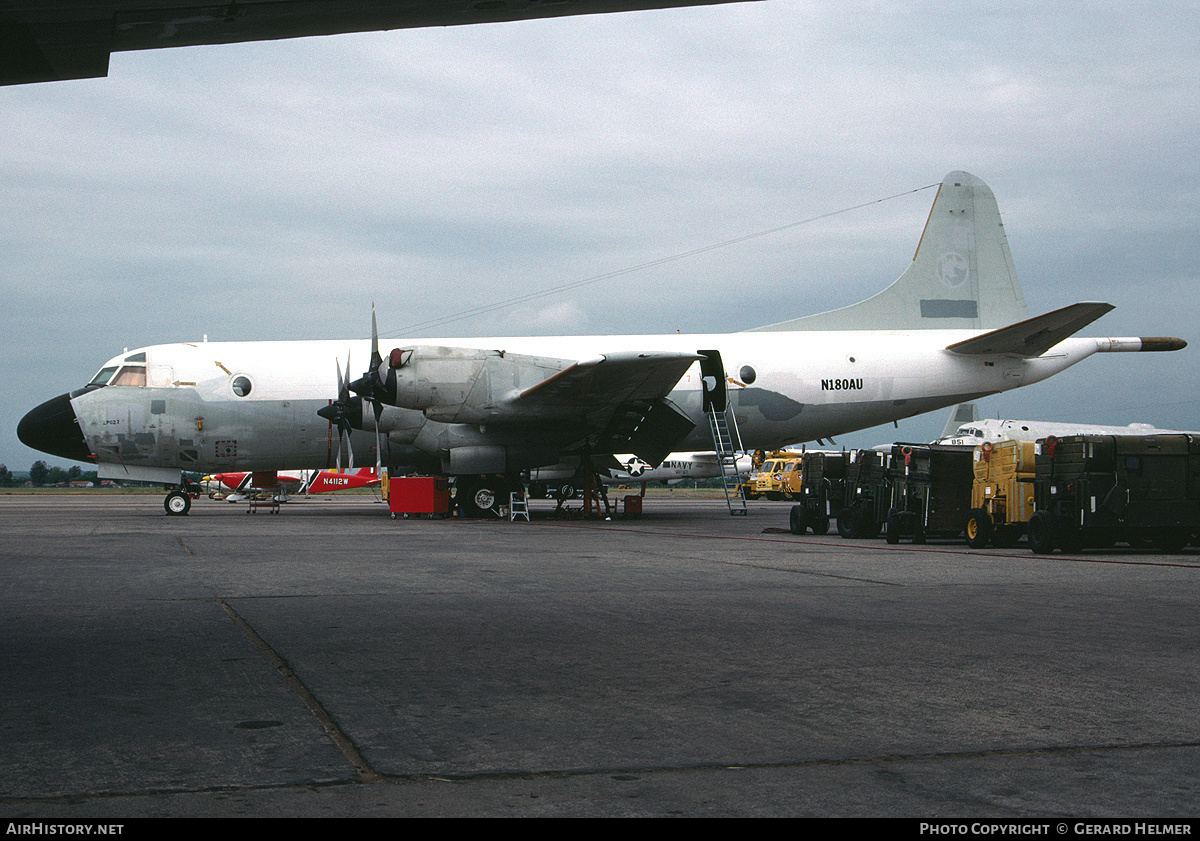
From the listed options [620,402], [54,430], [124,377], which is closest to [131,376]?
[124,377]

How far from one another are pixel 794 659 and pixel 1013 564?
7.56 metres

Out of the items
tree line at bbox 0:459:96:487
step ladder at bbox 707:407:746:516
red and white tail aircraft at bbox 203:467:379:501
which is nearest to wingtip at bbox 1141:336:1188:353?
step ladder at bbox 707:407:746:516

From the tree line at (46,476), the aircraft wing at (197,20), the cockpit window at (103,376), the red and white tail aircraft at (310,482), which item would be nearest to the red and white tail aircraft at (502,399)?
the cockpit window at (103,376)

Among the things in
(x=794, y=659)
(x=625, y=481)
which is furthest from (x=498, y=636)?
(x=625, y=481)

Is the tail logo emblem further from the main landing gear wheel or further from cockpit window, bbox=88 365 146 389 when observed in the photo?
cockpit window, bbox=88 365 146 389

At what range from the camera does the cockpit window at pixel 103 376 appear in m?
25.3

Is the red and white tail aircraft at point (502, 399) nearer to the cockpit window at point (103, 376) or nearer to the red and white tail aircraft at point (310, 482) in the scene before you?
the cockpit window at point (103, 376)

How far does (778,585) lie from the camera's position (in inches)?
388

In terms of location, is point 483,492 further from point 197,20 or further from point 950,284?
point 197,20

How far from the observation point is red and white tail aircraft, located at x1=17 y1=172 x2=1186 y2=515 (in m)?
23.0

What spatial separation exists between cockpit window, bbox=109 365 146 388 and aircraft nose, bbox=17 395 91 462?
125 centimetres

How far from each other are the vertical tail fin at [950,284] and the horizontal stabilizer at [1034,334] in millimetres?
2420

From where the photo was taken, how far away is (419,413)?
2436 cm

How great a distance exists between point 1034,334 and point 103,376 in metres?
23.3
